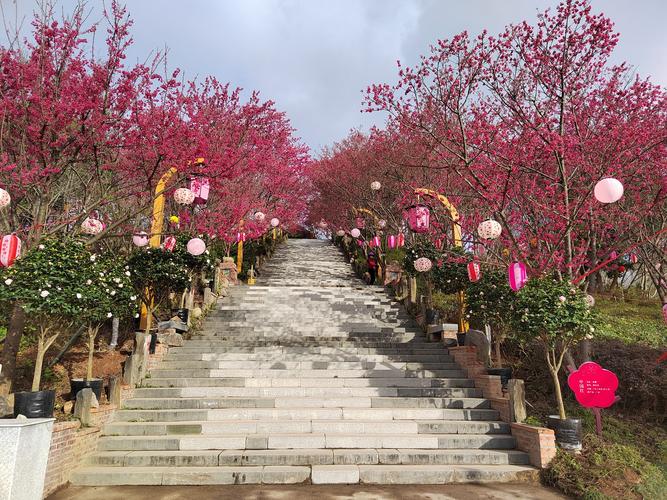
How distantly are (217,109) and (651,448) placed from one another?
14.4m

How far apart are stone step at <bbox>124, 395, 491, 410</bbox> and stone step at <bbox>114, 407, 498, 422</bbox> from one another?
17 cm

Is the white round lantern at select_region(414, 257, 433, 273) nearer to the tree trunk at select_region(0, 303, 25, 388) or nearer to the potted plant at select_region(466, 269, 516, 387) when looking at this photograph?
the potted plant at select_region(466, 269, 516, 387)

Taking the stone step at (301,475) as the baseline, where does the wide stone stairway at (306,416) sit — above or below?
above

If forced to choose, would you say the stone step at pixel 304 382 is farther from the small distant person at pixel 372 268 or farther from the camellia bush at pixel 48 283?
the small distant person at pixel 372 268

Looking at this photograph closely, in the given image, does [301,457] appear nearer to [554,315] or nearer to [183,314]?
[554,315]

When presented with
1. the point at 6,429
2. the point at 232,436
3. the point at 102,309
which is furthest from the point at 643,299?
the point at 6,429

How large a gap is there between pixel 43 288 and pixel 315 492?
4.95m

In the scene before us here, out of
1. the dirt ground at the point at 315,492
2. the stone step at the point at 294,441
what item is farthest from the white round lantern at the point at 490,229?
the dirt ground at the point at 315,492

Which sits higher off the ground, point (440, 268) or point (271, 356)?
point (440, 268)

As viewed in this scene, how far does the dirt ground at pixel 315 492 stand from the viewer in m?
5.64

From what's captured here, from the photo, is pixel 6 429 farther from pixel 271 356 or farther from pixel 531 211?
pixel 531 211

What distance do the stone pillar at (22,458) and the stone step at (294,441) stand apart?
233cm

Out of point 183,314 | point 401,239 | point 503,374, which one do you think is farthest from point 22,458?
point 401,239

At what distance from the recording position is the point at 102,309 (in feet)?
23.5
